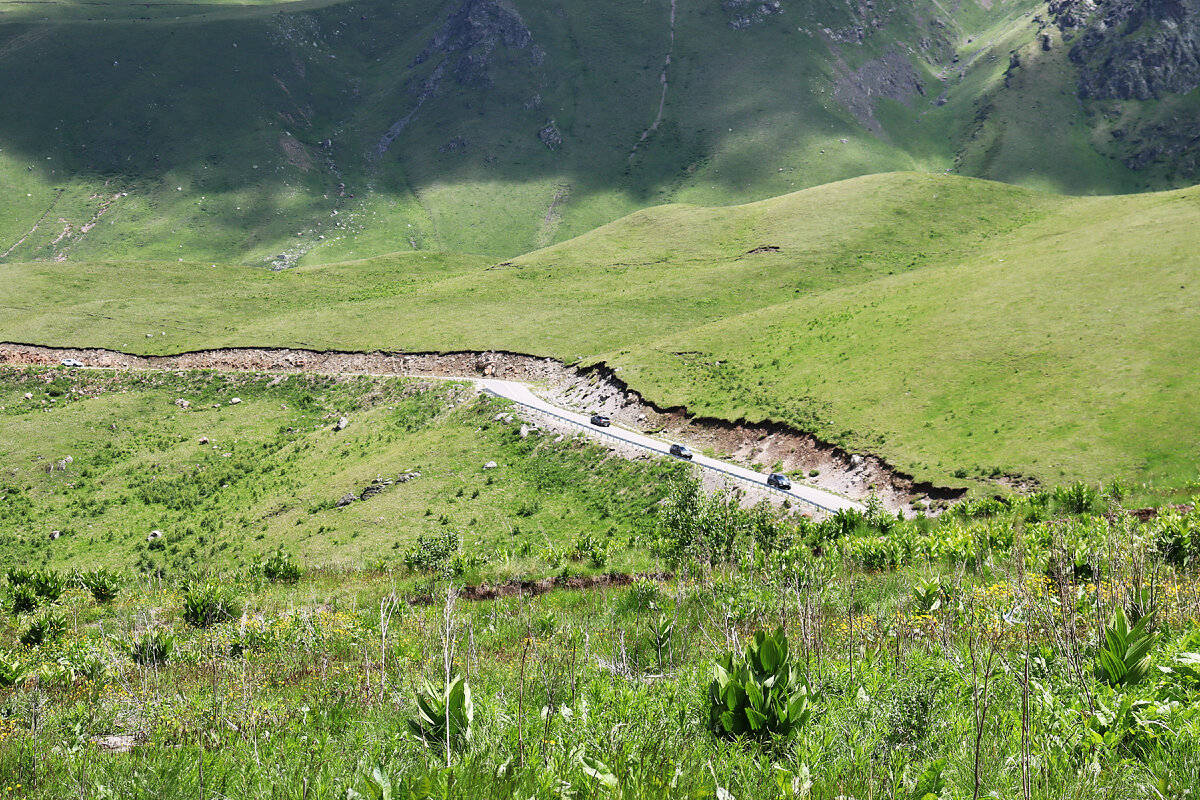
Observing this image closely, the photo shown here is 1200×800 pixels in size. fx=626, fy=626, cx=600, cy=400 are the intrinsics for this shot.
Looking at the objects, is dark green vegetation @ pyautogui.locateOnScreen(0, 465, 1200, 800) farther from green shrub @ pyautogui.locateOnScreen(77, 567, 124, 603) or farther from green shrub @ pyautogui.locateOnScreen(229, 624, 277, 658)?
green shrub @ pyautogui.locateOnScreen(77, 567, 124, 603)

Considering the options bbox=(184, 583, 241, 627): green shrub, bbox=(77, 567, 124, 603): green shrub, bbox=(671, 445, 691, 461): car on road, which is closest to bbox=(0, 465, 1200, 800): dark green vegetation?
bbox=(184, 583, 241, 627): green shrub

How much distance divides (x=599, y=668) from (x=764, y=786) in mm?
3308

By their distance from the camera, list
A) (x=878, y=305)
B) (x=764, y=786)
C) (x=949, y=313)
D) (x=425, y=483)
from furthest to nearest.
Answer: (x=878, y=305) < (x=949, y=313) < (x=425, y=483) < (x=764, y=786)

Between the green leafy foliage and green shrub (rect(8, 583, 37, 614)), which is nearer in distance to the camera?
the green leafy foliage

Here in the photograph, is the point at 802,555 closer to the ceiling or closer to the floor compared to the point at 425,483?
closer to the ceiling

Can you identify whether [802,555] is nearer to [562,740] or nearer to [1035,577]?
[1035,577]

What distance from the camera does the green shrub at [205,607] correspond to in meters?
14.9

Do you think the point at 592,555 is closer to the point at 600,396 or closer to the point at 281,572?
the point at 281,572

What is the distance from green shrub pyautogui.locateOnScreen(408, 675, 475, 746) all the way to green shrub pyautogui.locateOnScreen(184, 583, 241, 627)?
39.9ft

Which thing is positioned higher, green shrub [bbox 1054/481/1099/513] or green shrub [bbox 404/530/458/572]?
green shrub [bbox 1054/481/1099/513]

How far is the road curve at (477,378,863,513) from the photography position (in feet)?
126

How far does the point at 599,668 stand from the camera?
7.36m

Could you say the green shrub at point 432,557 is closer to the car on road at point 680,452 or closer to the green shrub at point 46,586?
the green shrub at point 46,586

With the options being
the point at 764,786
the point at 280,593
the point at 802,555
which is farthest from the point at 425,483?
the point at 764,786
